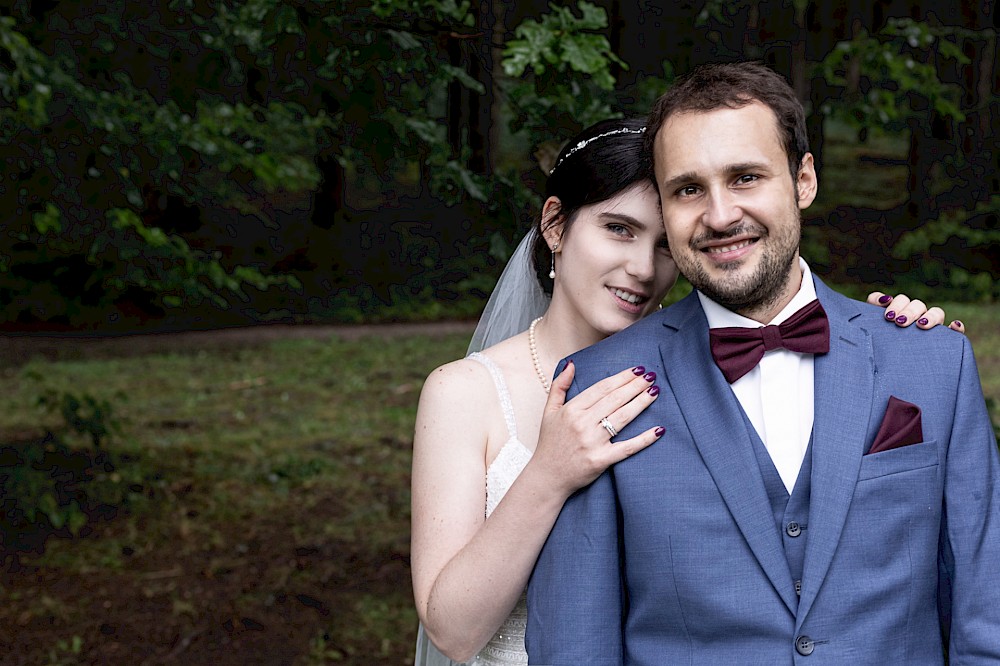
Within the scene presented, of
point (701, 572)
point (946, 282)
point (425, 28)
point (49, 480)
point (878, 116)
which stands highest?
point (425, 28)

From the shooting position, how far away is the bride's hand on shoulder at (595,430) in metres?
2.14

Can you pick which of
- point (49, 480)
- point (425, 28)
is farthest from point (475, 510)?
point (49, 480)

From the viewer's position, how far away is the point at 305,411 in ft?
32.0

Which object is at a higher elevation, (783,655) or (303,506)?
(783,655)

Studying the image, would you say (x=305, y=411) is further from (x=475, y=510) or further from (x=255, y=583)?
(x=475, y=510)

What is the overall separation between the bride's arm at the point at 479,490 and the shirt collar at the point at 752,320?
0.68ft

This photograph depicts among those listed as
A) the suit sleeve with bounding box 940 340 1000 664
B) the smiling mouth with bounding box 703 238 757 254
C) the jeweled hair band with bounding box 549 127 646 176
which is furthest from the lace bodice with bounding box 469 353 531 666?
the suit sleeve with bounding box 940 340 1000 664

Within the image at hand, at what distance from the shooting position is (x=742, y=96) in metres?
2.10

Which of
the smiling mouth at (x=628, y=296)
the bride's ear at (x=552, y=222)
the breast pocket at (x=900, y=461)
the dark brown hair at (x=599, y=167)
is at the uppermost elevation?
the dark brown hair at (x=599, y=167)

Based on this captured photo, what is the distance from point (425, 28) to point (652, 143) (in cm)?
169

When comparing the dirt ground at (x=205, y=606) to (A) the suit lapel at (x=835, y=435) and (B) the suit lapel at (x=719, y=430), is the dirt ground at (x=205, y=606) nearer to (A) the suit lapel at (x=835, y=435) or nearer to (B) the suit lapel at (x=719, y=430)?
(B) the suit lapel at (x=719, y=430)

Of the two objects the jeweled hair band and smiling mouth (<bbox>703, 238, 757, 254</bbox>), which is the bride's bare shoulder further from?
smiling mouth (<bbox>703, 238, 757, 254</bbox>)

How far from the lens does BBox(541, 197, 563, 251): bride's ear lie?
2777 mm

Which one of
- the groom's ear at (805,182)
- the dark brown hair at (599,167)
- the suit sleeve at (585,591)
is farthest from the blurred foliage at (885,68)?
the suit sleeve at (585,591)
